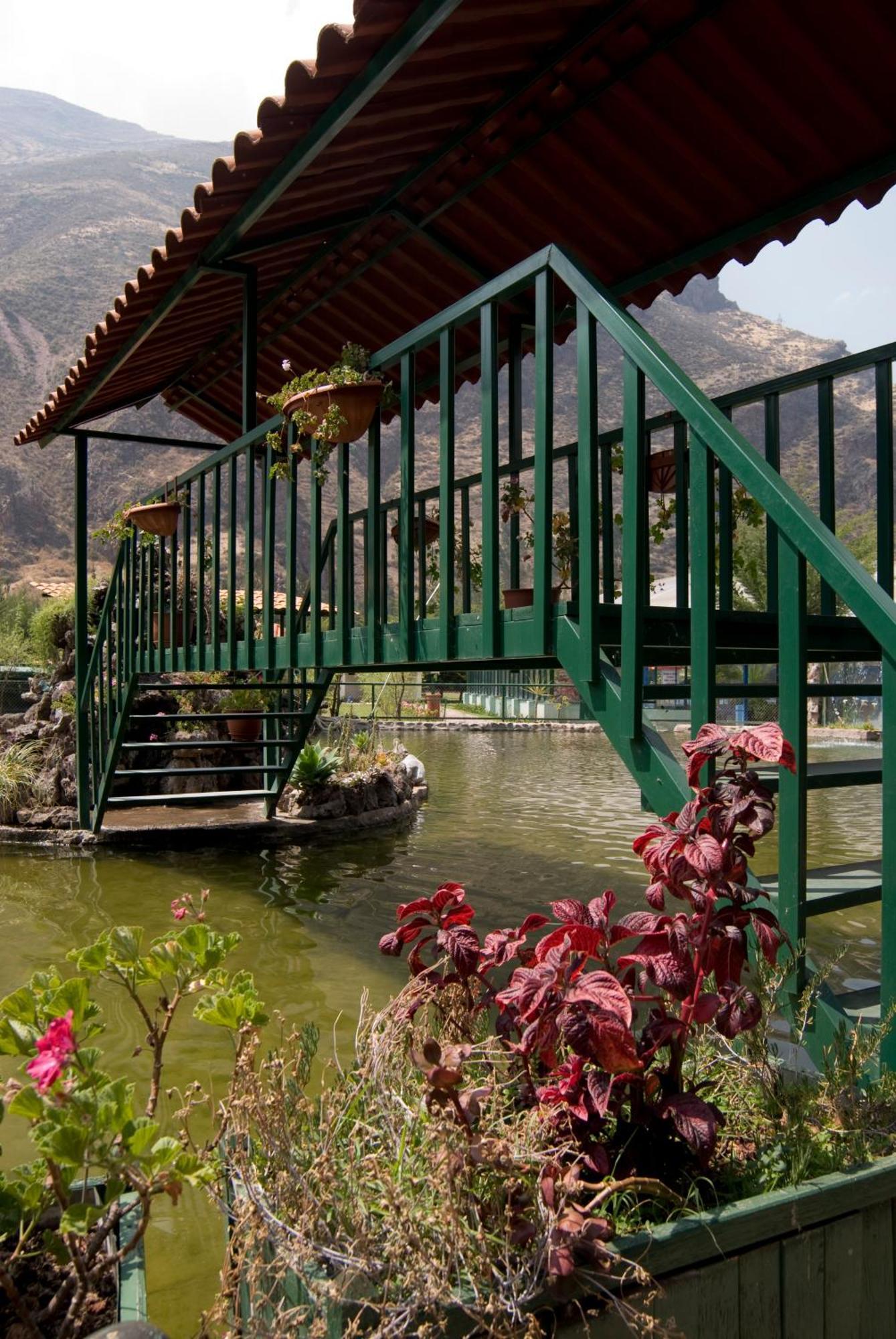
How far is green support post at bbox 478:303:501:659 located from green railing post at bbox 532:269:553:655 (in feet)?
0.87

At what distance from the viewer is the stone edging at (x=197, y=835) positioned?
9273mm

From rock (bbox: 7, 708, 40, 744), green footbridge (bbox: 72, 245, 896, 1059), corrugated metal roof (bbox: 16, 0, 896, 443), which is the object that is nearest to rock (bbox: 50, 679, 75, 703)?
rock (bbox: 7, 708, 40, 744)

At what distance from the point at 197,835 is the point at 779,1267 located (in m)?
8.16

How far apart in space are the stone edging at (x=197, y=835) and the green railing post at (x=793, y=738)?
293 inches

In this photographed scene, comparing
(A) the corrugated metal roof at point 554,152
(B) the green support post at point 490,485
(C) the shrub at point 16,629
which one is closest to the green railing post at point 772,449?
(A) the corrugated metal roof at point 554,152

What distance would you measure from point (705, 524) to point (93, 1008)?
6.57ft

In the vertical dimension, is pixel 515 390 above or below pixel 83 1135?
above

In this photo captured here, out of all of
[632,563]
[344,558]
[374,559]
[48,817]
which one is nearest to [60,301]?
[48,817]

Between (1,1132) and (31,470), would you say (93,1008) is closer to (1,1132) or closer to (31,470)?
(1,1132)

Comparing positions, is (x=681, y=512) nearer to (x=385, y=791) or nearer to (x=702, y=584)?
(x=702, y=584)

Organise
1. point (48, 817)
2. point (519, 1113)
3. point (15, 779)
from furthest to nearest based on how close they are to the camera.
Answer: point (15, 779), point (48, 817), point (519, 1113)

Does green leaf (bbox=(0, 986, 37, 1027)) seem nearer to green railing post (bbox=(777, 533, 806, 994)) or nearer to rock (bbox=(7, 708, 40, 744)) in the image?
green railing post (bbox=(777, 533, 806, 994))

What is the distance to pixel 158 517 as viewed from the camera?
743 cm

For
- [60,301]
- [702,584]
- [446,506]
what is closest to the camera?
[702,584]
